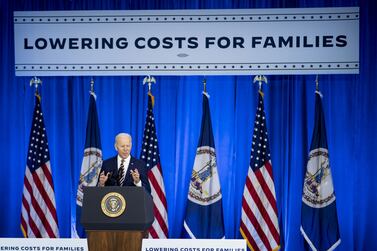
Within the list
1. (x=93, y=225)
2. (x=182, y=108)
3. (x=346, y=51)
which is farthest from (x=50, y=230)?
(x=346, y=51)

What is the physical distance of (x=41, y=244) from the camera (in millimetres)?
4633

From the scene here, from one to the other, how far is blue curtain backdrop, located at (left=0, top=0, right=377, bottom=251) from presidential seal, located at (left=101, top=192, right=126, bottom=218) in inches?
137

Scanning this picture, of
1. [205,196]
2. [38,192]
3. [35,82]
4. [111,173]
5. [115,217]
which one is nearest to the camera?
[115,217]

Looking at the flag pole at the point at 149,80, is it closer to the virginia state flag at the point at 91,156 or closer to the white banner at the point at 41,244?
the virginia state flag at the point at 91,156

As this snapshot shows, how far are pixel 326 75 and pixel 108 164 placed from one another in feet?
10.9

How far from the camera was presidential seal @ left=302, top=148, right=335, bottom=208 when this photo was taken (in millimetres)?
7621

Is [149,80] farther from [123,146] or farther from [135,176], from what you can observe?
[135,176]

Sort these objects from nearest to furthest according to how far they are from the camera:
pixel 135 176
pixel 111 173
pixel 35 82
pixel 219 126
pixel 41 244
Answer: pixel 41 244 < pixel 135 176 < pixel 111 173 < pixel 219 126 < pixel 35 82

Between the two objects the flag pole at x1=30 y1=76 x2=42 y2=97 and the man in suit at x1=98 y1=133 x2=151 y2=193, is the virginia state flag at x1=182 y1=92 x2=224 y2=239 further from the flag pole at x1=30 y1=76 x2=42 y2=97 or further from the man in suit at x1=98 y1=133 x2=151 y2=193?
the flag pole at x1=30 y1=76 x2=42 y2=97

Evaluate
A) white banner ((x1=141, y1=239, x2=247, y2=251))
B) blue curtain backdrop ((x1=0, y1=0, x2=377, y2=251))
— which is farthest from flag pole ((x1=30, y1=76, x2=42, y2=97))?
white banner ((x1=141, y1=239, x2=247, y2=251))

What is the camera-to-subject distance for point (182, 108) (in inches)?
316

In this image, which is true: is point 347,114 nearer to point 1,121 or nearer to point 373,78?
point 373,78

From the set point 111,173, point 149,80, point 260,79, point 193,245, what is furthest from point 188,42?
point 193,245

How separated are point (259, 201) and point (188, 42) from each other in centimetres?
216
